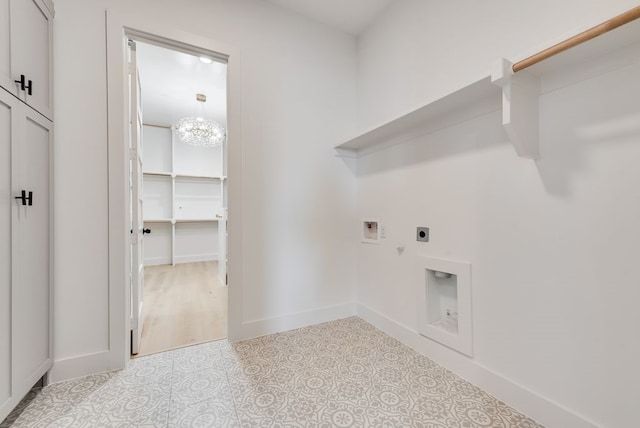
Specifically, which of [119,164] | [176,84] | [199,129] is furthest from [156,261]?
[119,164]

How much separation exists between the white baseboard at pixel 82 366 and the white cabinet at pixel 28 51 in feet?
4.60

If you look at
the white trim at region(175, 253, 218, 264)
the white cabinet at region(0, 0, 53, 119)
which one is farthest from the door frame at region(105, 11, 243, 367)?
the white trim at region(175, 253, 218, 264)

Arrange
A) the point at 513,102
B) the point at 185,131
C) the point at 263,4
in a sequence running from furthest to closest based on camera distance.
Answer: the point at 185,131 < the point at 263,4 < the point at 513,102

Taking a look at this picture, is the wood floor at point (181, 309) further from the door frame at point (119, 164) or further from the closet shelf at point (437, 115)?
the closet shelf at point (437, 115)

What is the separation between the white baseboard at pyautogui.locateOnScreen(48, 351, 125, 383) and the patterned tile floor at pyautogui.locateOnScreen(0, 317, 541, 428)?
0.14ft

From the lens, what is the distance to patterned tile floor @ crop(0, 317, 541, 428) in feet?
3.91

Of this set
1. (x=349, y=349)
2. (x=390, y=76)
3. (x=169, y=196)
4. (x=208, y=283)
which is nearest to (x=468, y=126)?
(x=390, y=76)

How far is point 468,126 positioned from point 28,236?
2352mm

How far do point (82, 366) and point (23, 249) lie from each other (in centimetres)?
80

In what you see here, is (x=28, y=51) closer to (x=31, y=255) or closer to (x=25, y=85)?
(x=25, y=85)

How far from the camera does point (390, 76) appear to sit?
2.09 metres

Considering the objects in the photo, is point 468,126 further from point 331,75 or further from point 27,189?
point 27,189

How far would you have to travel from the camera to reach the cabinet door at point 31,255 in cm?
116

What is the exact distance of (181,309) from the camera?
2.67 m
